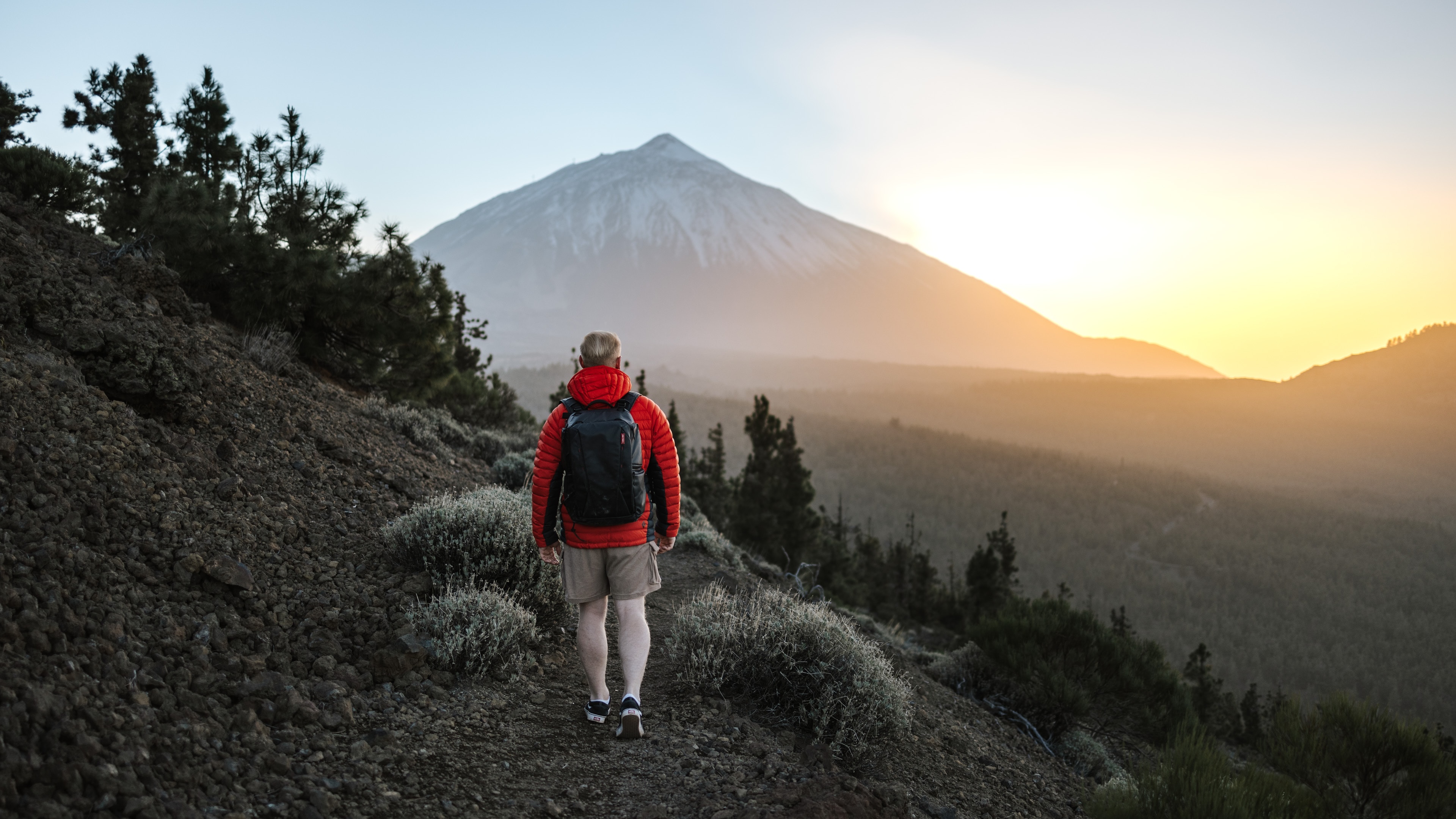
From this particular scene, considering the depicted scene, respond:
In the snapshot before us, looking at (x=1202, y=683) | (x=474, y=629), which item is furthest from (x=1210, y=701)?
(x=474, y=629)

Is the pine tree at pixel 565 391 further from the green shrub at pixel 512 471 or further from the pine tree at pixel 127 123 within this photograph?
the pine tree at pixel 127 123

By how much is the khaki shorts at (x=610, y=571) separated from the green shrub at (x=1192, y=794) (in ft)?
7.99

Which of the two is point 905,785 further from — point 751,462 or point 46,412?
point 751,462

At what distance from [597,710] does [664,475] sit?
3.98 feet

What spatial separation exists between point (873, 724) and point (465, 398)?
10.9 metres

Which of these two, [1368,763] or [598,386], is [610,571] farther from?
[1368,763]

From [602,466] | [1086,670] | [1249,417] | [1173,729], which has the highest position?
[602,466]

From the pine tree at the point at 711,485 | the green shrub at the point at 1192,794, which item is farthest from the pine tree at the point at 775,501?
the green shrub at the point at 1192,794

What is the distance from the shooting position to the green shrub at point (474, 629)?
364 centimetres

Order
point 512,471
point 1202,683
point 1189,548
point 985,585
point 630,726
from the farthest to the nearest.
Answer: point 1189,548
point 985,585
point 1202,683
point 512,471
point 630,726

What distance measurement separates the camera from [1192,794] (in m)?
3.19

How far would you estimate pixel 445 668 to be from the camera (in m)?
3.60

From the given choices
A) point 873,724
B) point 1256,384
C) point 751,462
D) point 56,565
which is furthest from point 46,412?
point 1256,384

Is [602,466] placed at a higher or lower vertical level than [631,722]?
higher
